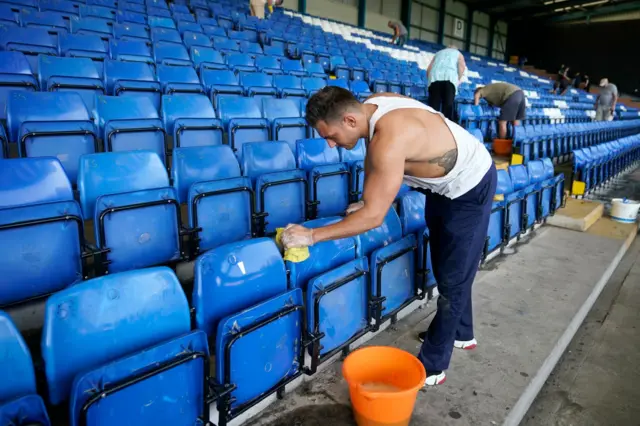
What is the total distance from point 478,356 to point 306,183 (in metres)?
1.16

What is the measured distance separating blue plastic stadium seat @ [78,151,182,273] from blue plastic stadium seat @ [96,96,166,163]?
444mm

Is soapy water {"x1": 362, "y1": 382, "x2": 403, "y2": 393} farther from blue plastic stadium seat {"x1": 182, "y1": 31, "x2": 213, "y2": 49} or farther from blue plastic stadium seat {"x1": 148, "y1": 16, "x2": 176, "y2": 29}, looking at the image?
blue plastic stadium seat {"x1": 148, "y1": 16, "x2": 176, "y2": 29}

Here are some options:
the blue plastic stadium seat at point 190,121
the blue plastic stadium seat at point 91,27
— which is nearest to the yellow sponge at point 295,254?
the blue plastic stadium seat at point 190,121

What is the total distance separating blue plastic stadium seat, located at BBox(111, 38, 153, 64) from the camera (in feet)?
12.2

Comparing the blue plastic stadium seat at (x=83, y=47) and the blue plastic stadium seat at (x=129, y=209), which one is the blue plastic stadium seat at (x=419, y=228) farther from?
the blue plastic stadium seat at (x=83, y=47)

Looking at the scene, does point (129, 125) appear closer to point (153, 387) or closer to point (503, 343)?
point (153, 387)

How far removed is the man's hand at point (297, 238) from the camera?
1318mm

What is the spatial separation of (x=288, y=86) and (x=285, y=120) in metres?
1.26

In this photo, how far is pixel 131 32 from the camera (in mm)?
4367

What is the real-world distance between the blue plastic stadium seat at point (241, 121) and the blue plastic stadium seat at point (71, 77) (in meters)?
0.80

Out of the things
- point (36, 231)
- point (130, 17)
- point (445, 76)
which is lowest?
point (36, 231)

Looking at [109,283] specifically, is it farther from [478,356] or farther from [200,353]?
[478,356]

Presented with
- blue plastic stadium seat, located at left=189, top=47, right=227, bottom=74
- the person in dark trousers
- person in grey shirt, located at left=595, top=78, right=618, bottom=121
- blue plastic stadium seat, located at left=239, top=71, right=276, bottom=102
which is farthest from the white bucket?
person in grey shirt, located at left=595, top=78, right=618, bottom=121

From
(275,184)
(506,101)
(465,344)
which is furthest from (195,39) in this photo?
(465,344)
